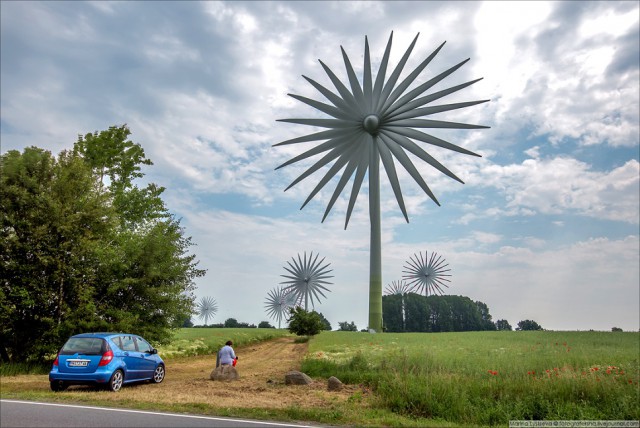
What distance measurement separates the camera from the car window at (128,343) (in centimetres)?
1589

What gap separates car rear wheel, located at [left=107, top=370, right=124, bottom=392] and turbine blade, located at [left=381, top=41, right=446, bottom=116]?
33.1 m

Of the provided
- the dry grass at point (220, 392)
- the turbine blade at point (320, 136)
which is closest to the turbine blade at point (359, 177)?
the turbine blade at point (320, 136)

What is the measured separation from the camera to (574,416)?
450 inches

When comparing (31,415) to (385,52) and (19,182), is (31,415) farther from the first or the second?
(385,52)

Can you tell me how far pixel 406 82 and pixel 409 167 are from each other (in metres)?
7.73

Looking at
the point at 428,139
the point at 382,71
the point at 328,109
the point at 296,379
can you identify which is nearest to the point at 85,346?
the point at 296,379

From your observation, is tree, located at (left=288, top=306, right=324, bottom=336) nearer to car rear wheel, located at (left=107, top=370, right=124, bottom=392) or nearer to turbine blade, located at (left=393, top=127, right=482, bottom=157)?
turbine blade, located at (left=393, top=127, right=482, bottom=157)

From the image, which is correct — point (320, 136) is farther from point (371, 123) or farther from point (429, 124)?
point (429, 124)

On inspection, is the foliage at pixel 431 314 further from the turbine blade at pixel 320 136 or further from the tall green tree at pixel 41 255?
the tall green tree at pixel 41 255

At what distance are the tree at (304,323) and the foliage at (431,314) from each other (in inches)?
3296

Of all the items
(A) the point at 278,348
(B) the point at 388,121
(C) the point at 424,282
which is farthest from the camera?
(C) the point at 424,282

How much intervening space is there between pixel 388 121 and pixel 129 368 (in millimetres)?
32484

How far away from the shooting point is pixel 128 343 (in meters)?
16.2

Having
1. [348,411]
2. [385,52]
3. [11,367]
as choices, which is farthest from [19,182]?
[385,52]
